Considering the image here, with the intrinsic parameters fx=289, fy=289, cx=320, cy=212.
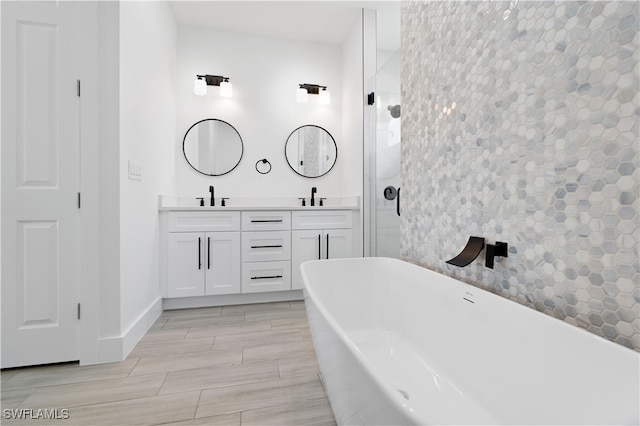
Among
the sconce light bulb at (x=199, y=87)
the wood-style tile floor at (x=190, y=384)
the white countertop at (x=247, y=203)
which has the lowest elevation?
the wood-style tile floor at (x=190, y=384)

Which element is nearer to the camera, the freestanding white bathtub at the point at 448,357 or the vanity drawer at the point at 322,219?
the freestanding white bathtub at the point at 448,357

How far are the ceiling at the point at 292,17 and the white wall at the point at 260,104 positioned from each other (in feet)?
0.40

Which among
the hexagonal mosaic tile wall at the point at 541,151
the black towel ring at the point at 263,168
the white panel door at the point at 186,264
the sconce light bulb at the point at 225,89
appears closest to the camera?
the hexagonal mosaic tile wall at the point at 541,151

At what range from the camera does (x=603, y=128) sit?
0.84m

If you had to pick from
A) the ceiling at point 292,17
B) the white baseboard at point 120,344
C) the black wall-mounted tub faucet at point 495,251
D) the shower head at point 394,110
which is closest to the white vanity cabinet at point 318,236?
the shower head at point 394,110

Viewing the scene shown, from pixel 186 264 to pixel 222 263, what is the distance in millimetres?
293

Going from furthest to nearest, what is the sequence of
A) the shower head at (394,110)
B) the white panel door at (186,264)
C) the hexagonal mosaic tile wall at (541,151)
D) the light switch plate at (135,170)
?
the white panel door at (186,264) < the shower head at (394,110) < the light switch plate at (135,170) < the hexagonal mosaic tile wall at (541,151)

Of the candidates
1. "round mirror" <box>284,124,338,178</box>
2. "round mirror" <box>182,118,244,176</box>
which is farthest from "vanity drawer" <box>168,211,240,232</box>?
"round mirror" <box>284,124,338,178</box>

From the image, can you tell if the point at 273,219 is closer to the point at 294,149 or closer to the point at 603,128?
the point at 294,149

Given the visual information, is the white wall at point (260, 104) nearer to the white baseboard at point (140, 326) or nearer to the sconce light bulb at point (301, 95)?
the sconce light bulb at point (301, 95)

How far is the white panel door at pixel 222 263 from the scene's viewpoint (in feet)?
8.28

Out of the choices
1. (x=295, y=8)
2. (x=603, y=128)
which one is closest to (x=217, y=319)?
(x=603, y=128)

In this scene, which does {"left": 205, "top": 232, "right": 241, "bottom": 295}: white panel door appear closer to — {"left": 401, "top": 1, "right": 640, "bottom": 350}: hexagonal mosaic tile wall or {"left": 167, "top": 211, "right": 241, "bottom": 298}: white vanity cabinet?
{"left": 167, "top": 211, "right": 241, "bottom": 298}: white vanity cabinet

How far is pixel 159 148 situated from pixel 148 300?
123 cm
